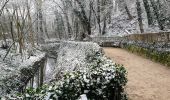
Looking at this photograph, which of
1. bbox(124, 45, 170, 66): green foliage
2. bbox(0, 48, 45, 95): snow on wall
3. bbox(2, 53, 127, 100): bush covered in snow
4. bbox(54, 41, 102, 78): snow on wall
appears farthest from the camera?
bbox(54, 41, 102, 78): snow on wall

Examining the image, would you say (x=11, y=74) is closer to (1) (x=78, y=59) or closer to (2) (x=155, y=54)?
(1) (x=78, y=59)

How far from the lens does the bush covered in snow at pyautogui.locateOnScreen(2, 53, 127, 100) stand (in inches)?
262

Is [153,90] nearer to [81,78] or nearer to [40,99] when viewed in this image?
[81,78]

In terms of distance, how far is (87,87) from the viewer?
293 inches

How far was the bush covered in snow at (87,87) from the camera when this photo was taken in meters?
6.65

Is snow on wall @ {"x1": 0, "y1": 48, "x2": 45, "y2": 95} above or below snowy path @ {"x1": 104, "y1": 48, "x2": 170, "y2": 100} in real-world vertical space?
below

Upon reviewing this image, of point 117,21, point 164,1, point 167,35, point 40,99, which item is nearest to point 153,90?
point 40,99

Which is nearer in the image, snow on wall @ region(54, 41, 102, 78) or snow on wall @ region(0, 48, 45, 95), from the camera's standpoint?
snow on wall @ region(0, 48, 45, 95)

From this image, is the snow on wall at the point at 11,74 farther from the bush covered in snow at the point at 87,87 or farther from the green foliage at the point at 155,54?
the bush covered in snow at the point at 87,87

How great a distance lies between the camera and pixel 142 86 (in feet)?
37.0

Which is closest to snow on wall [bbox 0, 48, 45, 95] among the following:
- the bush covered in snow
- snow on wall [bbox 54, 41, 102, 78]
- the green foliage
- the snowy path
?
snow on wall [bbox 54, 41, 102, 78]

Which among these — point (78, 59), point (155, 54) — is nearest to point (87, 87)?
point (155, 54)

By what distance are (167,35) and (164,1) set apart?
1646 centimetres

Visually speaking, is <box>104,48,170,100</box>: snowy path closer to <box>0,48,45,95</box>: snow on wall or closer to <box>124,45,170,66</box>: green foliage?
<box>124,45,170,66</box>: green foliage
